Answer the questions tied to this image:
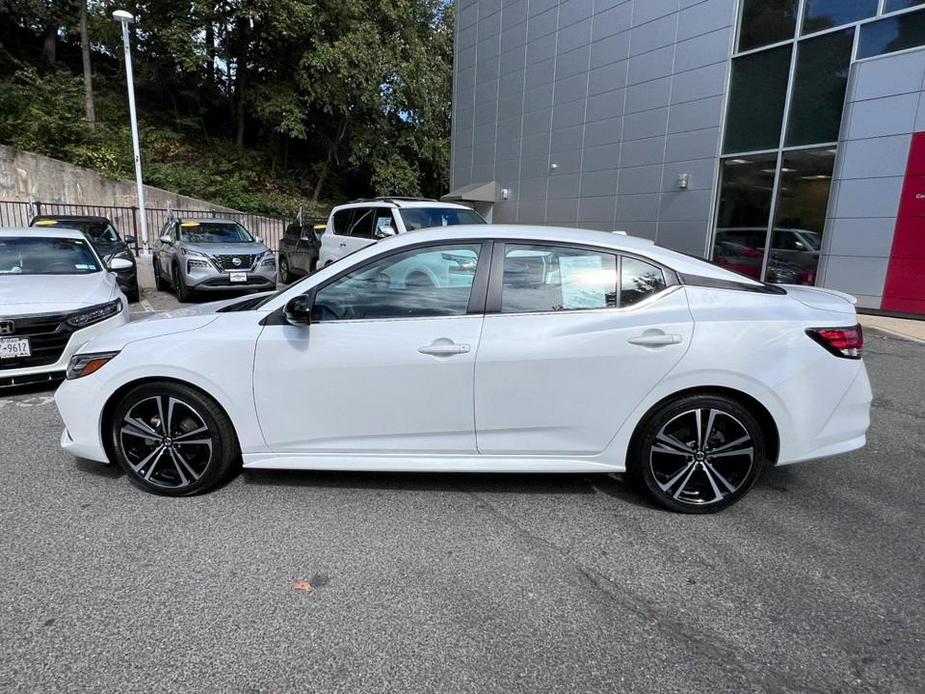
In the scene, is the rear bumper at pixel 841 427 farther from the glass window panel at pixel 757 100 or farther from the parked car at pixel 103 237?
the glass window panel at pixel 757 100

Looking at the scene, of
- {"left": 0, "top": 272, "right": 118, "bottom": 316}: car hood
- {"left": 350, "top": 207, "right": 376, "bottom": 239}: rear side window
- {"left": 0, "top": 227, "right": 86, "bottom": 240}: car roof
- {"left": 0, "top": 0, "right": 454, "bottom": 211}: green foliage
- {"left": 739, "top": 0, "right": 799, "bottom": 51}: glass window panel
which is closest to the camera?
{"left": 0, "top": 272, "right": 118, "bottom": 316}: car hood

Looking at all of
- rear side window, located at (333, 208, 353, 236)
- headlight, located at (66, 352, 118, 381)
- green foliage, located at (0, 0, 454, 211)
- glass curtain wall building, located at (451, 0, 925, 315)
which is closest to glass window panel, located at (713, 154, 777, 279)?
glass curtain wall building, located at (451, 0, 925, 315)

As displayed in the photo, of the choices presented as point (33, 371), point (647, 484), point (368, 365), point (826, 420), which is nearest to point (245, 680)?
point (368, 365)

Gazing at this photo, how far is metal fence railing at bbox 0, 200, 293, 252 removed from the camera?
59.3 ft

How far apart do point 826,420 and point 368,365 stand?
2625 millimetres

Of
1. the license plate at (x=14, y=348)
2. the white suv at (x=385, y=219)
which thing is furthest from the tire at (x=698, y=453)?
the white suv at (x=385, y=219)

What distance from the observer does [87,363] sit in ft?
11.5

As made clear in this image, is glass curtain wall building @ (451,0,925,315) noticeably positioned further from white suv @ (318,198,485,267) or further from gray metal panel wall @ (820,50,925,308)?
white suv @ (318,198,485,267)

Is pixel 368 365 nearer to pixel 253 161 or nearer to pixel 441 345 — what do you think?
pixel 441 345

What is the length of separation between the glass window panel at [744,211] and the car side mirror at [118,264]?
12228 millimetres

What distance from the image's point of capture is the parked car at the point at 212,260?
10805 mm

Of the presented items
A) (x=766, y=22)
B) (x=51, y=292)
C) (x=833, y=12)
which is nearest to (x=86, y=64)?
(x=51, y=292)

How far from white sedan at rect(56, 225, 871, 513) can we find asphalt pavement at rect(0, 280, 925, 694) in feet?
0.98

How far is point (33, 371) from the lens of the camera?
5203 millimetres
